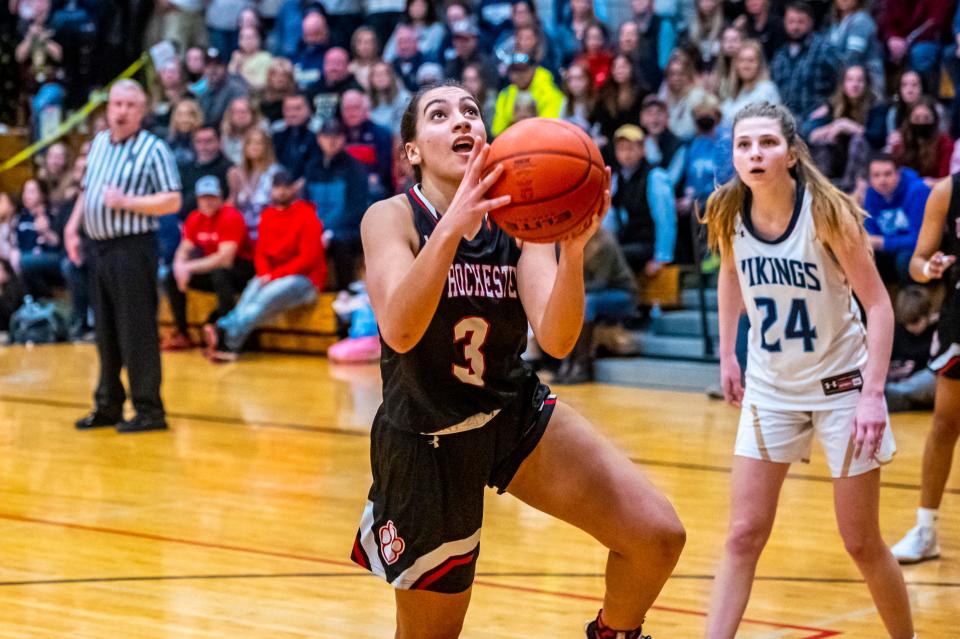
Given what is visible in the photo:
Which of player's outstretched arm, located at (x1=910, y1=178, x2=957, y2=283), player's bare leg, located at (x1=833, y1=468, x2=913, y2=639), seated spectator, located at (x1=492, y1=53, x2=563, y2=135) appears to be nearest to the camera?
player's bare leg, located at (x1=833, y1=468, x2=913, y2=639)

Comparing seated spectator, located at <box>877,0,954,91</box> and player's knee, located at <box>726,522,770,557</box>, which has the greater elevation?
seated spectator, located at <box>877,0,954,91</box>

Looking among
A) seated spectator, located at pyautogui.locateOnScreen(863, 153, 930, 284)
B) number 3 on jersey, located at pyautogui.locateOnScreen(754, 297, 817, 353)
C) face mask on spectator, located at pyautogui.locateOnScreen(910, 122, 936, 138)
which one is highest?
number 3 on jersey, located at pyautogui.locateOnScreen(754, 297, 817, 353)

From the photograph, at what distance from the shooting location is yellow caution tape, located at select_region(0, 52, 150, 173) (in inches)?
667

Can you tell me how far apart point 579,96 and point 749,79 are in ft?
5.56

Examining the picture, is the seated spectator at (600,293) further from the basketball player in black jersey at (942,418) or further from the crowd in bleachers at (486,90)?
the basketball player in black jersey at (942,418)

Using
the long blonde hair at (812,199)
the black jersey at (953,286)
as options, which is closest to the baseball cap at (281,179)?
the black jersey at (953,286)

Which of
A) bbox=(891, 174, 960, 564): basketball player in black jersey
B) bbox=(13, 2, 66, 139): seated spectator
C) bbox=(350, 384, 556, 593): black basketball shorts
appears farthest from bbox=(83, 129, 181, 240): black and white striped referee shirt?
bbox=(13, 2, 66, 139): seated spectator

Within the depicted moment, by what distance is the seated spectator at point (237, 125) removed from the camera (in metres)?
14.6

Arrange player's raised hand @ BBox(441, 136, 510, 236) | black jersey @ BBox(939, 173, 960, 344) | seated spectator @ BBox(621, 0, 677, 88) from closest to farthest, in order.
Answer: player's raised hand @ BBox(441, 136, 510, 236), black jersey @ BBox(939, 173, 960, 344), seated spectator @ BBox(621, 0, 677, 88)

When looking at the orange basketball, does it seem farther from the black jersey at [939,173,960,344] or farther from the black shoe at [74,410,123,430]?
the black shoe at [74,410,123,430]

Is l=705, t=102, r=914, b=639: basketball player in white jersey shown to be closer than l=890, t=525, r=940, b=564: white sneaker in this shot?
Yes

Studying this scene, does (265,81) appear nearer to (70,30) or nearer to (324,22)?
(324,22)

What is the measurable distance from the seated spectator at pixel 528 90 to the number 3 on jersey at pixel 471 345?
911 centimetres

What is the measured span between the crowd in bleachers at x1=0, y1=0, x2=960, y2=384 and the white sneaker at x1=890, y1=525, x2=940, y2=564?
11.1ft
